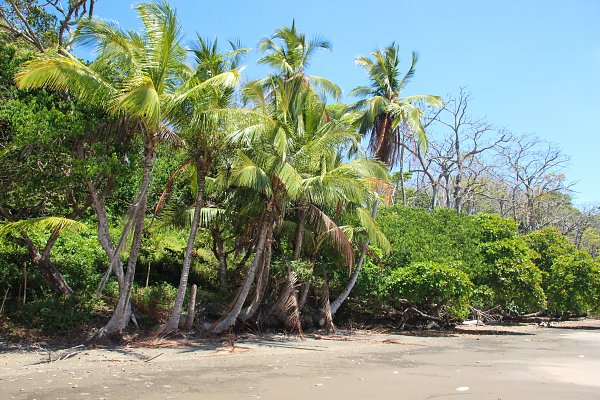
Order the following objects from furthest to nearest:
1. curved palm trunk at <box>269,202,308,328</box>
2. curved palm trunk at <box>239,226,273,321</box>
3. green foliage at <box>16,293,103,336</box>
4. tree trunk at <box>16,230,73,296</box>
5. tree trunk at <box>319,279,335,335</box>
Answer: tree trunk at <box>319,279,335,335</box> < curved palm trunk at <box>269,202,308,328</box> < curved palm trunk at <box>239,226,273,321</box> < tree trunk at <box>16,230,73,296</box> < green foliage at <box>16,293,103,336</box>

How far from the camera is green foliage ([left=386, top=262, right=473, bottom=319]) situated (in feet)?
57.5

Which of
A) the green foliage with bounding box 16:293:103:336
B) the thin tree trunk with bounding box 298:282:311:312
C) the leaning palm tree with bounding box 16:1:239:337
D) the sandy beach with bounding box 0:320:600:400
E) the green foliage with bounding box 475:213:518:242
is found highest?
the leaning palm tree with bounding box 16:1:239:337

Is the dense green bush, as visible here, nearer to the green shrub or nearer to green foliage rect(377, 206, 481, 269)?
green foliage rect(377, 206, 481, 269)

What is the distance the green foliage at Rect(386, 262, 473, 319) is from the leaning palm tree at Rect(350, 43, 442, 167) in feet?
13.3

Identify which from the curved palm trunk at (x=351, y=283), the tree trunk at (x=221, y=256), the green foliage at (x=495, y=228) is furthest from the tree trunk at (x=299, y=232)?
the green foliage at (x=495, y=228)

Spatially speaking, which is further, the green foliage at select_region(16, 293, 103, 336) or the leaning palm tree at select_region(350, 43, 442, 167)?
the leaning palm tree at select_region(350, 43, 442, 167)

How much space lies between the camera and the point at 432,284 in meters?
17.5

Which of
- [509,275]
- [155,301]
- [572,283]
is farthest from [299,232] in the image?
[572,283]

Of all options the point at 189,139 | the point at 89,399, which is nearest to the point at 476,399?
the point at 89,399

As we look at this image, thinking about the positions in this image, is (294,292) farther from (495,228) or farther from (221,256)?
(495,228)

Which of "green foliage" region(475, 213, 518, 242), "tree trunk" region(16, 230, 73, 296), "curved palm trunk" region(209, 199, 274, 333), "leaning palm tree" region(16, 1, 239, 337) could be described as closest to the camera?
"leaning palm tree" region(16, 1, 239, 337)

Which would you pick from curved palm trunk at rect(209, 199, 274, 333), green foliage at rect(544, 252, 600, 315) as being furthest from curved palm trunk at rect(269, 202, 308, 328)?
green foliage at rect(544, 252, 600, 315)

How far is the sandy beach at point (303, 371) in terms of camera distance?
7.94 m

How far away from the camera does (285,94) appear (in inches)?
580
